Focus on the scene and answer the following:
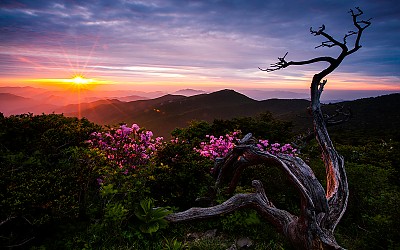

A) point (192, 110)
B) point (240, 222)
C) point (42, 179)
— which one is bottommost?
point (192, 110)

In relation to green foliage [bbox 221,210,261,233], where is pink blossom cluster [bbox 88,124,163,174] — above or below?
above

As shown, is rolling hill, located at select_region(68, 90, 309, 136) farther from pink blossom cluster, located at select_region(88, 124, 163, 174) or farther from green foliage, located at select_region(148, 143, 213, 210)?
green foliage, located at select_region(148, 143, 213, 210)

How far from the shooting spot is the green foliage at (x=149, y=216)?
16.5ft

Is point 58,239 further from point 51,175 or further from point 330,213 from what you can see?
point 330,213

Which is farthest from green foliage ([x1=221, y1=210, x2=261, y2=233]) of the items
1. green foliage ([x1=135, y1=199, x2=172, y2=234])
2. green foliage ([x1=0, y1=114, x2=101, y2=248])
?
green foliage ([x1=0, y1=114, x2=101, y2=248])

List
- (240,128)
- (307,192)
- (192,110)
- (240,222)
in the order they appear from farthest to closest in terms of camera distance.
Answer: (192,110) < (240,128) < (240,222) < (307,192)

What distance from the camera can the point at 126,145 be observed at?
24.5 feet

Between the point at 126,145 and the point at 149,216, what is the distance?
2.89 metres

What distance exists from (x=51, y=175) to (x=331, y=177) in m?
6.48

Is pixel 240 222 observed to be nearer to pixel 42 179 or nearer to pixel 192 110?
pixel 42 179

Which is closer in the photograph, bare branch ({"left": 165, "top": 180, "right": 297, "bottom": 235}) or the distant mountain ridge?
bare branch ({"left": 165, "top": 180, "right": 297, "bottom": 235})

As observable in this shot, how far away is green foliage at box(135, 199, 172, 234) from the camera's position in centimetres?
504

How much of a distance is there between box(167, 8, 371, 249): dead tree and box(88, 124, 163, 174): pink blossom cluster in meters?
2.43

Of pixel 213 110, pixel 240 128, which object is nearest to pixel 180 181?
pixel 240 128
